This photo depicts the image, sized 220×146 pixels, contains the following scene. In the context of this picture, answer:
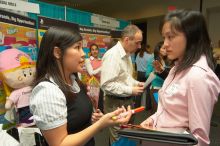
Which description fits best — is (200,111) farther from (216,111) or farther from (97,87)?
(216,111)

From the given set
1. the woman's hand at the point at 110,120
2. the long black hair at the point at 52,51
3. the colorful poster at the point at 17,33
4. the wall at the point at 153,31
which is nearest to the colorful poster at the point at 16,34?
the colorful poster at the point at 17,33

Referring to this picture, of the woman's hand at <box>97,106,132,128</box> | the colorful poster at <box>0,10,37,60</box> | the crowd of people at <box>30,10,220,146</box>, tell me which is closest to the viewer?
the crowd of people at <box>30,10,220,146</box>

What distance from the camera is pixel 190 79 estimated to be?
102cm

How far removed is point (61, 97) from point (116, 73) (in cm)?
134

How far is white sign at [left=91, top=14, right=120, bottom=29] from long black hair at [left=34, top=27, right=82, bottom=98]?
3.66 metres

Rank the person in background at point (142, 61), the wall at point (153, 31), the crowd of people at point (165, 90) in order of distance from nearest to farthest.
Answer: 1. the crowd of people at point (165, 90)
2. the person in background at point (142, 61)
3. the wall at point (153, 31)

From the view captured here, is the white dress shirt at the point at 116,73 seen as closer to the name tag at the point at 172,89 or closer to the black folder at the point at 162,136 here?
the name tag at the point at 172,89

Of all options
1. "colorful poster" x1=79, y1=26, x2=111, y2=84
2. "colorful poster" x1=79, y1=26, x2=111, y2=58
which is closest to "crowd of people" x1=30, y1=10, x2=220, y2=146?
"colorful poster" x1=79, y1=26, x2=111, y2=84

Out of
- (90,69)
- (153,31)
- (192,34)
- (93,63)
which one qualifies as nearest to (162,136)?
(192,34)

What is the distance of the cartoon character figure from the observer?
244 cm

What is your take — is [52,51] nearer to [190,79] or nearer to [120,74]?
[190,79]

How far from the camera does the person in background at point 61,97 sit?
1081mm

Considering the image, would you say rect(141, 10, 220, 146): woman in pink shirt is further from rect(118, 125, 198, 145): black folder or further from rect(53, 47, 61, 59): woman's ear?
rect(53, 47, 61, 59): woman's ear

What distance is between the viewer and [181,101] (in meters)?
1.07
